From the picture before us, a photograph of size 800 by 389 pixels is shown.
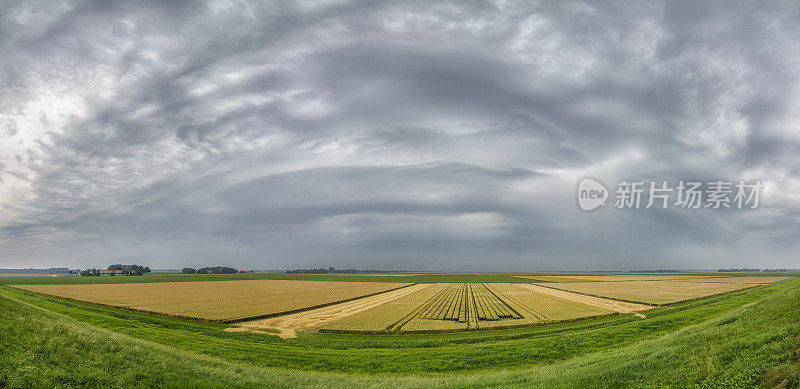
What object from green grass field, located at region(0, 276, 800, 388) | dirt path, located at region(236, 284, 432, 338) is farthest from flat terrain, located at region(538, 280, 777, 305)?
dirt path, located at region(236, 284, 432, 338)

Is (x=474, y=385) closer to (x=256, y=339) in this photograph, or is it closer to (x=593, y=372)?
(x=593, y=372)

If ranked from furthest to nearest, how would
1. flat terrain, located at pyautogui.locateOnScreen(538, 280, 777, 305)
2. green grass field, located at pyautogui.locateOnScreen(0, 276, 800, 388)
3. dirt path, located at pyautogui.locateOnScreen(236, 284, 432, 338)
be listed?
flat terrain, located at pyautogui.locateOnScreen(538, 280, 777, 305), dirt path, located at pyautogui.locateOnScreen(236, 284, 432, 338), green grass field, located at pyautogui.locateOnScreen(0, 276, 800, 388)

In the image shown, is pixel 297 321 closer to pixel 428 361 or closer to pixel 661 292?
pixel 428 361

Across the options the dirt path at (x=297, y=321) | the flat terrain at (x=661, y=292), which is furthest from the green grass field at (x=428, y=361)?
the flat terrain at (x=661, y=292)

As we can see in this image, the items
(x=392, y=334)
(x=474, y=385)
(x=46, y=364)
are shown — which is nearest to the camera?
(x=46, y=364)

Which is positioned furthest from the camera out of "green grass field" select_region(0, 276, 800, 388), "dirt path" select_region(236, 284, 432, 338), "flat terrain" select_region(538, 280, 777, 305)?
"flat terrain" select_region(538, 280, 777, 305)

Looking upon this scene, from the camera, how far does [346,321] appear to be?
46281 mm

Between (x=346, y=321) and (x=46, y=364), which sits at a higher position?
(x=46, y=364)

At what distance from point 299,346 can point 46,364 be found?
23.1 meters

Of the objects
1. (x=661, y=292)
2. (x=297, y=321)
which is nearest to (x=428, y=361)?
(x=297, y=321)

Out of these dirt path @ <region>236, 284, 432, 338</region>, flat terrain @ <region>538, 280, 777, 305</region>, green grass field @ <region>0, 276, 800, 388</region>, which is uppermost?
green grass field @ <region>0, 276, 800, 388</region>

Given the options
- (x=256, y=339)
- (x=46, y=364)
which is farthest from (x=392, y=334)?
(x=46, y=364)

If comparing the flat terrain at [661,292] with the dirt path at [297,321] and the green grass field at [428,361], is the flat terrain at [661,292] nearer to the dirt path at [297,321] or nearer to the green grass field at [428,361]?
the green grass field at [428,361]

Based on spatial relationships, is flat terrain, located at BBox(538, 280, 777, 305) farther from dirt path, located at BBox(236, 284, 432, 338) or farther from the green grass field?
dirt path, located at BBox(236, 284, 432, 338)
